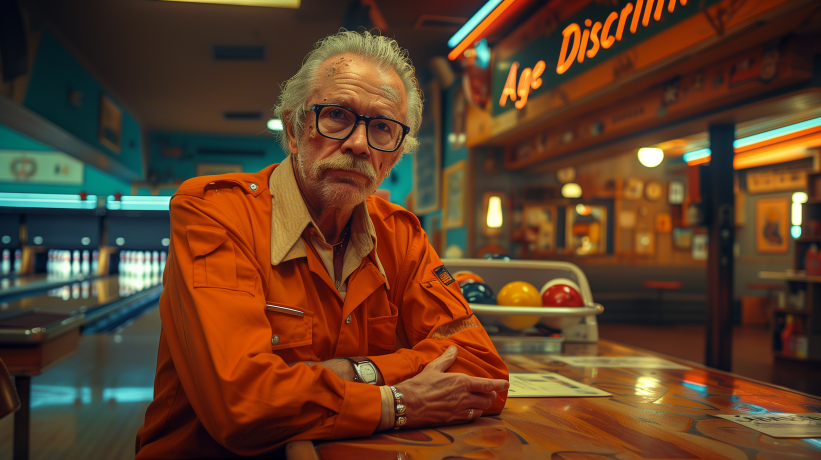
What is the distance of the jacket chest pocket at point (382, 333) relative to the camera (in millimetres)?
1451

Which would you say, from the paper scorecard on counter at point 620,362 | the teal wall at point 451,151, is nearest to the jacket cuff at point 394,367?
the paper scorecard on counter at point 620,362

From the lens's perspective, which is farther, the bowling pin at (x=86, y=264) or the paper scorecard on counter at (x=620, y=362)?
the bowling pin at (x=86, y=264)

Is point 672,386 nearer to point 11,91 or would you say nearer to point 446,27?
point 446,27

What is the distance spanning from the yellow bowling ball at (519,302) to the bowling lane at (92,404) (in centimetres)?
226

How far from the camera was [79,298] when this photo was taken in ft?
23.3

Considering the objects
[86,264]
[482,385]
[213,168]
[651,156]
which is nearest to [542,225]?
[651,156]

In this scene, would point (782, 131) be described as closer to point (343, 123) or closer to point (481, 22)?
point (481, 22)

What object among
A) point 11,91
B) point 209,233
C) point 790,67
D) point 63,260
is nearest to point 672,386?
point 209,233

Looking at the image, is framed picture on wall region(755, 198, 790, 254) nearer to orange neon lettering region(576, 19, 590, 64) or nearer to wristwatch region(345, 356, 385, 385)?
orange neon lettering region(576, 19, 590, 64)

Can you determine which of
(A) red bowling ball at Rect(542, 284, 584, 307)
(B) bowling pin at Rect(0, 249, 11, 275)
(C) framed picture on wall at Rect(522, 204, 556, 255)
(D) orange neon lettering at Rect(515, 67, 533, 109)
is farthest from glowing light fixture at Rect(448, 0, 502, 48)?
(B) bowling pin at Rect(0, 249, 11, 275)

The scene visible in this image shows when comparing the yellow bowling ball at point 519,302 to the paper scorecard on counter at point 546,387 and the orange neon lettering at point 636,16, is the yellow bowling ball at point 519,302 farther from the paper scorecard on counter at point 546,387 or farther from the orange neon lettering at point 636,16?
the orange neon lettering at point 636,16

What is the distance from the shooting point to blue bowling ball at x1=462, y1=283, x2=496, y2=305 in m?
2.07

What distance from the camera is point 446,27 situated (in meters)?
5.93

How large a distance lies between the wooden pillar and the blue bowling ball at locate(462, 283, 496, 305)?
2970 millimetres
